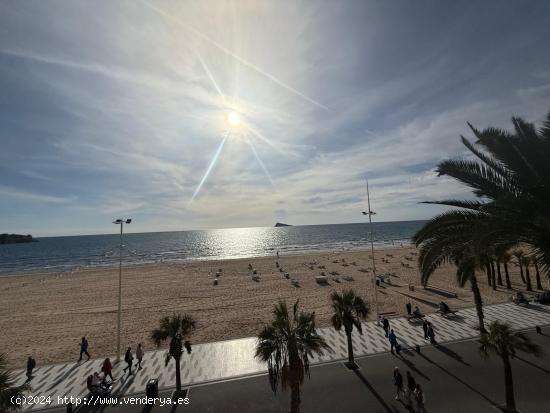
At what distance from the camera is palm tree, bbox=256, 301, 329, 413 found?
376 inches

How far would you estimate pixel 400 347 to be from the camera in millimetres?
16344

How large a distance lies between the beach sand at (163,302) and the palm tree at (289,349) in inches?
472

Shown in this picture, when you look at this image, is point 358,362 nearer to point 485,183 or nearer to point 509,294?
point 485,183

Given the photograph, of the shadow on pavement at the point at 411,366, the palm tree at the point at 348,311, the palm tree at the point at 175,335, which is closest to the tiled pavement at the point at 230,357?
the shadow on pavement at the point at 411,366

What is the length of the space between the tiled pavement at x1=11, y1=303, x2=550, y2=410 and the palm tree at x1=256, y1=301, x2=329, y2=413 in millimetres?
6036

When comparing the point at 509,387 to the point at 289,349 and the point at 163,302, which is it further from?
the point at 163,302

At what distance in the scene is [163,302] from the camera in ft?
105

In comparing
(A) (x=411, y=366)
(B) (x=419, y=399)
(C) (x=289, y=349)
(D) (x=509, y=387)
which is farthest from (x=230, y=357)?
(D) (x=509, y=387)

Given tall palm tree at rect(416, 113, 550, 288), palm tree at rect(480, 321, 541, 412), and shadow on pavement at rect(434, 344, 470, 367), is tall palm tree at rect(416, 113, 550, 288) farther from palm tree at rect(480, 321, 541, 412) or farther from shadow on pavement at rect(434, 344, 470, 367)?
shadow on pavement at rect(434, 344, 470, 367)

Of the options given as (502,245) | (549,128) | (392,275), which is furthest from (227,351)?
(392,275)

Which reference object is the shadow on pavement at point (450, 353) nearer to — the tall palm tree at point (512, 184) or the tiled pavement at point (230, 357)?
the tiled pavement at point (230, 357)

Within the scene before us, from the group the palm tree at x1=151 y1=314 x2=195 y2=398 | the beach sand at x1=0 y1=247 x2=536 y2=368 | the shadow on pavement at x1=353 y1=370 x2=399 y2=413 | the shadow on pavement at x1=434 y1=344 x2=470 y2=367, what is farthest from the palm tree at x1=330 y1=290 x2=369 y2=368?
the beach sand at x1=0 y1=247 x2=536 y2=368

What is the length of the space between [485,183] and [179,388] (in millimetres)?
14500

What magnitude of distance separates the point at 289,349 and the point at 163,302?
26.2m
